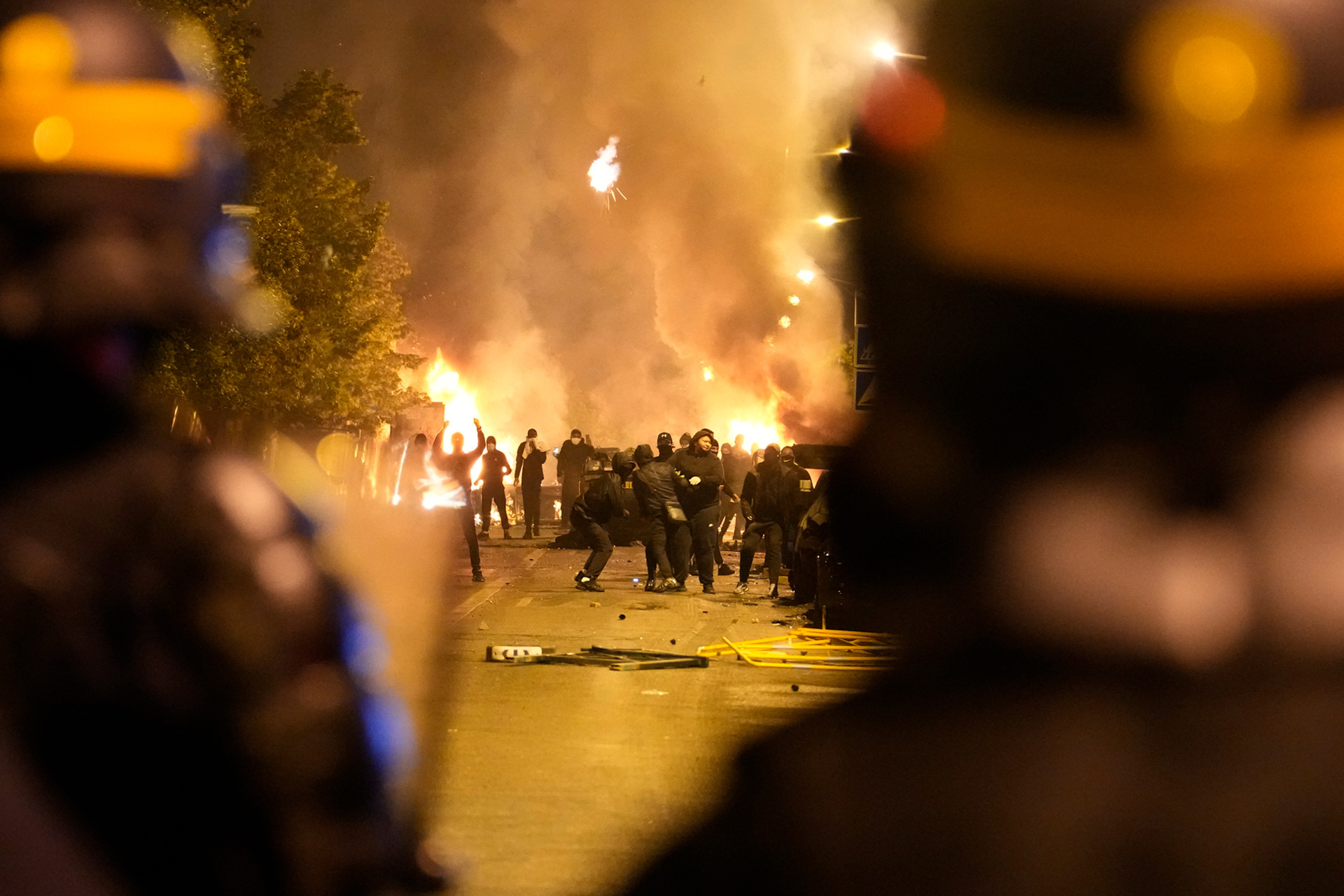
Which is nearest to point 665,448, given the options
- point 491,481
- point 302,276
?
point 491,481

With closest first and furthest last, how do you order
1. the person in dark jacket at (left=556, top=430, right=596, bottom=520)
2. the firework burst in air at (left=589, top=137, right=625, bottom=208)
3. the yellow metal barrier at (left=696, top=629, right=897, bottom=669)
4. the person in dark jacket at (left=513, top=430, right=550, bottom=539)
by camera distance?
the yellow metal barrier at (left=696, top=629, right=897, bottom=669)
the person in dark jacket at (left=513, top=430, right=550, bottom=539)
the person in dark jacket at (left=556, top=430, right=596, bottom=520)
the firework burst in air at (left=589, top=137, right=625, bottom=208)

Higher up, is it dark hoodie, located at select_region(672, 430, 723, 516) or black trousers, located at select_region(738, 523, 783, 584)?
dark hoodie, located at select_region(672, 430, 723, 516)

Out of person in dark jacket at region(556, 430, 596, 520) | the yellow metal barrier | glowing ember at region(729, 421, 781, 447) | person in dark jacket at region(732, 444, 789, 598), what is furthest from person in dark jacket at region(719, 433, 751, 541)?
glowing ember at region(729, 421, 781, 447)

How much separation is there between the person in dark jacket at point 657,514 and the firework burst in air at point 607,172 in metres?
59.6

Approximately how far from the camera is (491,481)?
23.5 m

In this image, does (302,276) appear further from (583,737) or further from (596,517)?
(583,737)

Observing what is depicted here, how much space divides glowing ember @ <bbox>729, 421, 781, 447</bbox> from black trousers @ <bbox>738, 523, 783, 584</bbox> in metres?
53.5

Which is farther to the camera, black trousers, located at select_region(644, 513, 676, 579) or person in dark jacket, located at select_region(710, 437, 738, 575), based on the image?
person in dark jacket, located at select_region(710, 437, 738, 575)

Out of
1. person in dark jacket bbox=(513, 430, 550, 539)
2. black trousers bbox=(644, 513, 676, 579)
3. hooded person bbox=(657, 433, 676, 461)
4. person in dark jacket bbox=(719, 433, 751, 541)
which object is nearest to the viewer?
black trousers bbox=(644, 513, 676, 579)

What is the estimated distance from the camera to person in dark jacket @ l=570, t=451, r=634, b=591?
16.0 meters

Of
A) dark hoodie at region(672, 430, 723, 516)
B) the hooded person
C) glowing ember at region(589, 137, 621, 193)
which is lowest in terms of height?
Answer: dark hoodie at region(672, 430, 723, 516)

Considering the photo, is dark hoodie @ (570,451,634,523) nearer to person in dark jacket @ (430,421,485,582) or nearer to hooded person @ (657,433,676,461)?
hooded person @ (657,433,676,461)

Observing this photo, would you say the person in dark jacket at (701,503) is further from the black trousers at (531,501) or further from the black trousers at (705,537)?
the black trousers at (531,501)

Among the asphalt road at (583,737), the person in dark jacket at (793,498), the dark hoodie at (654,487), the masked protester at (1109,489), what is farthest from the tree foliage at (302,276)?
the masked protester at (1109,489)
